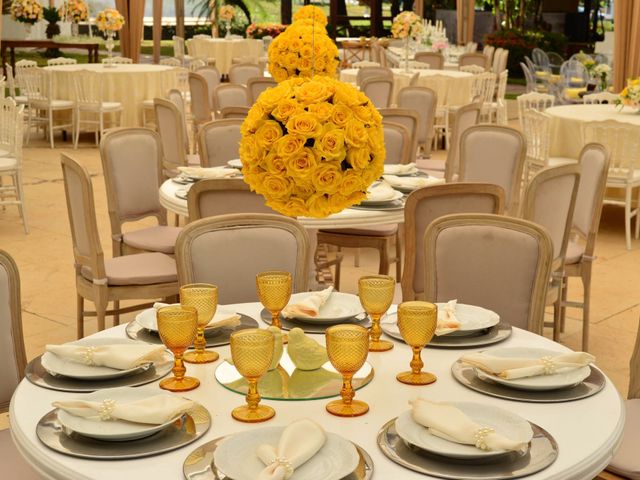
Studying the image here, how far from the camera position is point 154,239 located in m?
4.82

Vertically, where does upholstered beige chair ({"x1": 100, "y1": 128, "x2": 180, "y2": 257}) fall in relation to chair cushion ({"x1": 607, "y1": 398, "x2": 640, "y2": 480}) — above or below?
above

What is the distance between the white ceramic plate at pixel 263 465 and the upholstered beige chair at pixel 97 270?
2312 millimetres

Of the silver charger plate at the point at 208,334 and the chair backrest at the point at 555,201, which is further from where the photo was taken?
the chair backrest at the point at 555,201

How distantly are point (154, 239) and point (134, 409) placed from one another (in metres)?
2.93

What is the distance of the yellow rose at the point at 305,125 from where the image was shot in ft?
7.81

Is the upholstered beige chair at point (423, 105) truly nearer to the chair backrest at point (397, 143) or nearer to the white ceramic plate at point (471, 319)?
the chair backrest at point (397, 143)

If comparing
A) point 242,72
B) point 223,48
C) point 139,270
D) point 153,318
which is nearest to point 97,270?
point 139,270

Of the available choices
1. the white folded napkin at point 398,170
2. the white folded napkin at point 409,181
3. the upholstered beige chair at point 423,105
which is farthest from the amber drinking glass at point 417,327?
the upholstered beige chair at point 423,105

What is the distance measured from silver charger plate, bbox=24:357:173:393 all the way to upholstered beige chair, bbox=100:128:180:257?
2.41 metres

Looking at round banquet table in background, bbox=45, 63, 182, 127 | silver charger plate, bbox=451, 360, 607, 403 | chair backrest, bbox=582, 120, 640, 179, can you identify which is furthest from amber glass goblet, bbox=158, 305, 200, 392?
round banquet table in background, bbox=45, 63, 182, 127

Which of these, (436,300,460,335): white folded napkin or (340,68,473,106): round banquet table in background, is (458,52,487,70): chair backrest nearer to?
(340,68,473,106): round banquet table in background

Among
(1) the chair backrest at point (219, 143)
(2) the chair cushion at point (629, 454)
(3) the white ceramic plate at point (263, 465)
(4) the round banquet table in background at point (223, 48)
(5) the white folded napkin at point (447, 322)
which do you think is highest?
(4) the round banquet table in background at point (223, 48)

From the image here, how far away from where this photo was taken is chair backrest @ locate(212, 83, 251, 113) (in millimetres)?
7910

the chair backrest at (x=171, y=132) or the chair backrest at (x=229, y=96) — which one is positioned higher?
the chair backrest at (x=229, y=96)
